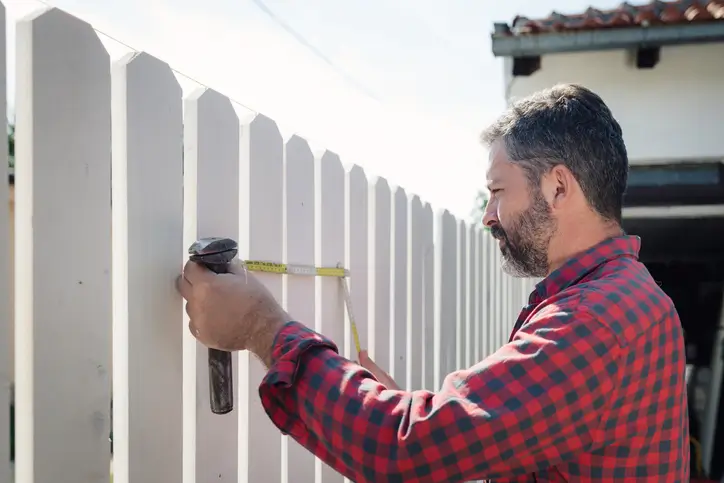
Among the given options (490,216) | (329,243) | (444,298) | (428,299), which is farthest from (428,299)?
(490,216)

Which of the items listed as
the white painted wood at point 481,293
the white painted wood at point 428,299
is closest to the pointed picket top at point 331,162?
the white painted wood at point 428,299

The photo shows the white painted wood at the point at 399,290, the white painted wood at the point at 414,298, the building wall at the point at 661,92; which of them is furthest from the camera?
the building wall at the point at 661,92

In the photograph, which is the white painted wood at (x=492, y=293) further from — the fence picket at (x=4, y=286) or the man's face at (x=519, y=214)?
the fence picket at (x=4, y=286)

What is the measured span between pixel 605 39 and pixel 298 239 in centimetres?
388

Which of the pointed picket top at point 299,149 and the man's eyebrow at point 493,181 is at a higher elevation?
the pointed picket top at point 299,149

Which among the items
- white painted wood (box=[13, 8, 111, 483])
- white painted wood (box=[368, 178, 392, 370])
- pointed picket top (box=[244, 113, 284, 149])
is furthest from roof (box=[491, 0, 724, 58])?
white painted wood (box=[13, 8, 111, 483])

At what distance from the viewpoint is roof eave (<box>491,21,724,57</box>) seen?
4.62 metres

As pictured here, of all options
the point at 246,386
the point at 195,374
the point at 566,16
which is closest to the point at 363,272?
the point at 246,386

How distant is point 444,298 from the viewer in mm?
3494

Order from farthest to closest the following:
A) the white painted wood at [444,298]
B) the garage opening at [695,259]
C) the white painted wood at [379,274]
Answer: the garage opening at [695,259] → the white painted wood at [444,298] → the white painted wood at [379,274]

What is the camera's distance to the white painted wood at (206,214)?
1.40m

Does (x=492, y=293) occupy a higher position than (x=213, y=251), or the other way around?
(x=213, y=251)

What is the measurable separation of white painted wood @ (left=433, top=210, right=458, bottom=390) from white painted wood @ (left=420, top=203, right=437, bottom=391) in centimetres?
9

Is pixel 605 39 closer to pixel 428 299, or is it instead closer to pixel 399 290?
pixel 428 299
